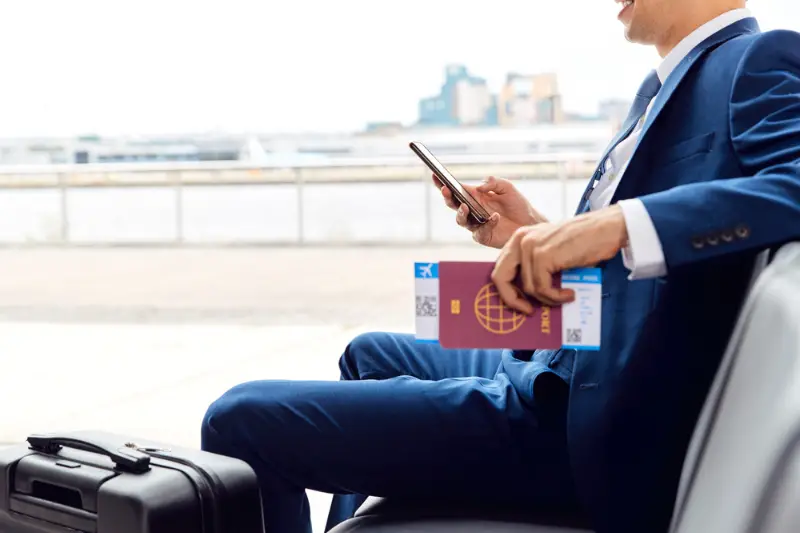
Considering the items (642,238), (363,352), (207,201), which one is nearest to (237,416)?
(363,352)

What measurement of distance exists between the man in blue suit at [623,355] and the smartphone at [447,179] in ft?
0.22

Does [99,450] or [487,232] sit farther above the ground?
[487,232]

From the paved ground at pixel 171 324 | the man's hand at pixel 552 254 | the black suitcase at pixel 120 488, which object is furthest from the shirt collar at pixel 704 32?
the paved ground at pixel 171 324

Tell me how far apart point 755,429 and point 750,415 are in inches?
1.0

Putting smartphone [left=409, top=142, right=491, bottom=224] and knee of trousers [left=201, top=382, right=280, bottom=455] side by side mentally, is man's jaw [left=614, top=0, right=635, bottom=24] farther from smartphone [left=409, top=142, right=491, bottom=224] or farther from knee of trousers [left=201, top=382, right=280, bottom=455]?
knee of trousers [left=201, top=382, right=280, bottom=455]

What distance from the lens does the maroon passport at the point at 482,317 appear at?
2.53 feet

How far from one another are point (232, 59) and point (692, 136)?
5906 mm

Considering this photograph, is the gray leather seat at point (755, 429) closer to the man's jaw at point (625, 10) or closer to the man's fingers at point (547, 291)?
the man's fingers at point (547, 291)

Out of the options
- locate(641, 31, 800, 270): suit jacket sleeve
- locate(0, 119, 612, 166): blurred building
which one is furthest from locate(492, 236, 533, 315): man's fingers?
locate(0, 119, 612, 166): blurred building

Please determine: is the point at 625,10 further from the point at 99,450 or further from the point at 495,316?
the point at 99,450

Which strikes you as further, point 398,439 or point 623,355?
point 398,439

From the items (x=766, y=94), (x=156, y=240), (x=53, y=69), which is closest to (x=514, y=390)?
(x=766, y=94)

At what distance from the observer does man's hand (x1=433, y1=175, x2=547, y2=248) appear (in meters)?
1.23

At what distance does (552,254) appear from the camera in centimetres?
75
